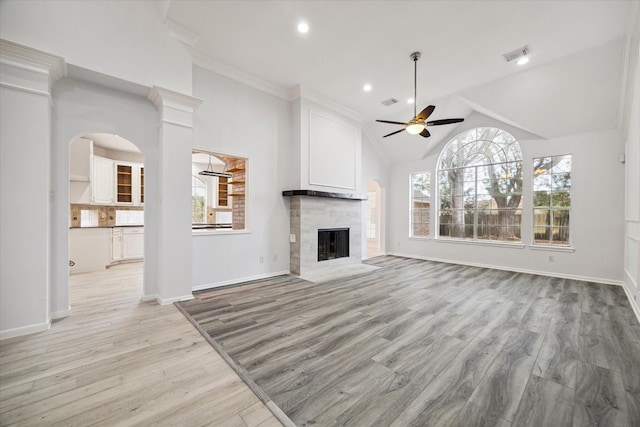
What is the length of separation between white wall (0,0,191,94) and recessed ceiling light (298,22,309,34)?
1.65 meters

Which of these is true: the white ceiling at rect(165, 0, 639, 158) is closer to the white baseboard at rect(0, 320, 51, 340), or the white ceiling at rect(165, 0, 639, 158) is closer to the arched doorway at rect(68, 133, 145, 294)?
the arched doorway at rect(68, 133, 145, 294)

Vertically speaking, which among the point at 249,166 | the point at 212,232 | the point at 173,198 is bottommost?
the point at 212,232

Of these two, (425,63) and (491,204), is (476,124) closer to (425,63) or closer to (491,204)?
(491,204)

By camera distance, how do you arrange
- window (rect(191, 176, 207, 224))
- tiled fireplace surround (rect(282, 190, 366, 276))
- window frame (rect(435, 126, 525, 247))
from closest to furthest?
tiled fireplace surround (rect(282, 190, 366, 276)) < window frame (rect(435, 126, 525, 247)) < window (rect(191, 176, 207, 224))

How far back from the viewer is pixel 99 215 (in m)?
6.43

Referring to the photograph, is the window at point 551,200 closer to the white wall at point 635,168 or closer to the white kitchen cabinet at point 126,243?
the white wall at point 635,168

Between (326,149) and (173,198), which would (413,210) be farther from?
(173,198)

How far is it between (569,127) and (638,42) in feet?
7.17

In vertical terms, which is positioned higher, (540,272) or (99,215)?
(99,215)

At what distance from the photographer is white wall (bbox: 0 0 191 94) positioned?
104 inches

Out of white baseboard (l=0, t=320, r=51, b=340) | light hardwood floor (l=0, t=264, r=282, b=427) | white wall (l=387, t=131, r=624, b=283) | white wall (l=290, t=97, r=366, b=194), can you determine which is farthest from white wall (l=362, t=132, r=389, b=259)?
white baseboard (l=0, t=320, r=51, b=340)

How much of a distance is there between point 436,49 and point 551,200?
159 inches

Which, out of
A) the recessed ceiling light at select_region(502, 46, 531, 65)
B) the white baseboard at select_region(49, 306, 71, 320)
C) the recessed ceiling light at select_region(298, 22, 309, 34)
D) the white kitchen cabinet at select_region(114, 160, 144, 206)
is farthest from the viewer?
the white kitchen cabinet at select_region(114, 160, 144, 206)

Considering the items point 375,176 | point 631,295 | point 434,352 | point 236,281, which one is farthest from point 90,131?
point 631,295
